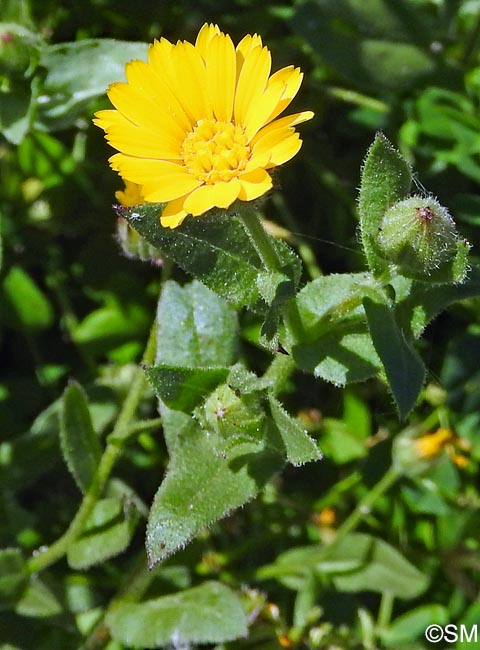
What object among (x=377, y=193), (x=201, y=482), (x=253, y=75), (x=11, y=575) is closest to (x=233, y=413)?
(x=201, y=482)

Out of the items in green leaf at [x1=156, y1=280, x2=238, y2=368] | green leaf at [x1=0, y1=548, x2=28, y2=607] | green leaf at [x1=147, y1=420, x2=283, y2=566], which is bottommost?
green leaf at [x1=0, y1=548, x2=28, y2=607]

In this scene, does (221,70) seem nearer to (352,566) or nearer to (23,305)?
(23,305)

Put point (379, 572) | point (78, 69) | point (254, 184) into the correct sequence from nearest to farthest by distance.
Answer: point (254, 184)
point (78, 69)
point (379, 572)

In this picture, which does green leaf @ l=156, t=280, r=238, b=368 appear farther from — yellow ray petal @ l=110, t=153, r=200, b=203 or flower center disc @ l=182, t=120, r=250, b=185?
yellow ray petal @ l=110, t=153, r=200, b=203

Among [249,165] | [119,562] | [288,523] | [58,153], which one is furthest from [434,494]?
[58,153]

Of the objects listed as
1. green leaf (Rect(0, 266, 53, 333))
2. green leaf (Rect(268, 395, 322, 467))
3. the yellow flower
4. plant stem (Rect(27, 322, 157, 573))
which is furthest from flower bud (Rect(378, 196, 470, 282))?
green leaf (Rect(0, 266, 53, 333))

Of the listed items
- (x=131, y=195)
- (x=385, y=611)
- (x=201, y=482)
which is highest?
(x=131, y=195)
